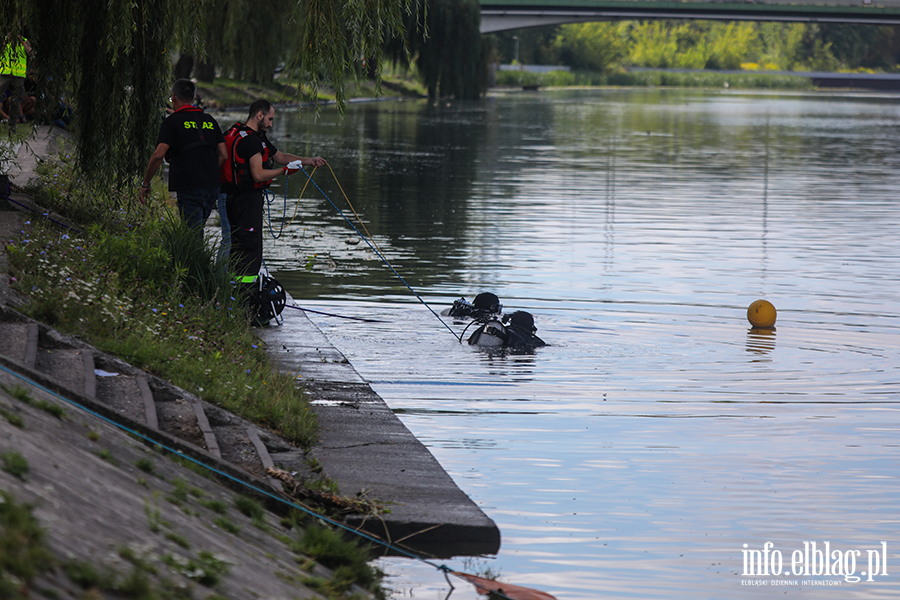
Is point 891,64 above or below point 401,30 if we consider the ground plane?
above

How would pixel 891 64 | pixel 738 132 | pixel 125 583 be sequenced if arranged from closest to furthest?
pixel 125 583 → pixel 738 132 → pixel 891 64

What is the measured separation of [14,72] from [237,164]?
4.33 meters

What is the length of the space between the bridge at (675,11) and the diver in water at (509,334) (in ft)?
254

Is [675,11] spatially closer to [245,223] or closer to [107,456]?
[245,223]

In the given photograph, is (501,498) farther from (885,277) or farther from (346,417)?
(885,277)

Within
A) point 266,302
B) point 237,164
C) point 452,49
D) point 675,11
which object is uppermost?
point 675,11

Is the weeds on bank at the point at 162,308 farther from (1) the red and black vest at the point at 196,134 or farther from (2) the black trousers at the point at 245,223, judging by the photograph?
(1) the red and black vest at the point at 196,134

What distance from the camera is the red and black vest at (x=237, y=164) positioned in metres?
10.4

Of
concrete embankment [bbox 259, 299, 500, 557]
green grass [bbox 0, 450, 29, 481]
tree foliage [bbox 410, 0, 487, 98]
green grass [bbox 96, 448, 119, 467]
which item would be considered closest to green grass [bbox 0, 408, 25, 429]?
green grass [bbox 96, 448, 119, 467]

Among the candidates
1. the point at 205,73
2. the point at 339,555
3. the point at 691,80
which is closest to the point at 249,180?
the point at 339,555

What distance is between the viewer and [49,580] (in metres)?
3.77

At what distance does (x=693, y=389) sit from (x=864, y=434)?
5.37 feet

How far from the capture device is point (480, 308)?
1193cm

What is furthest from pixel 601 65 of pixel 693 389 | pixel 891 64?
pixel 693 389
